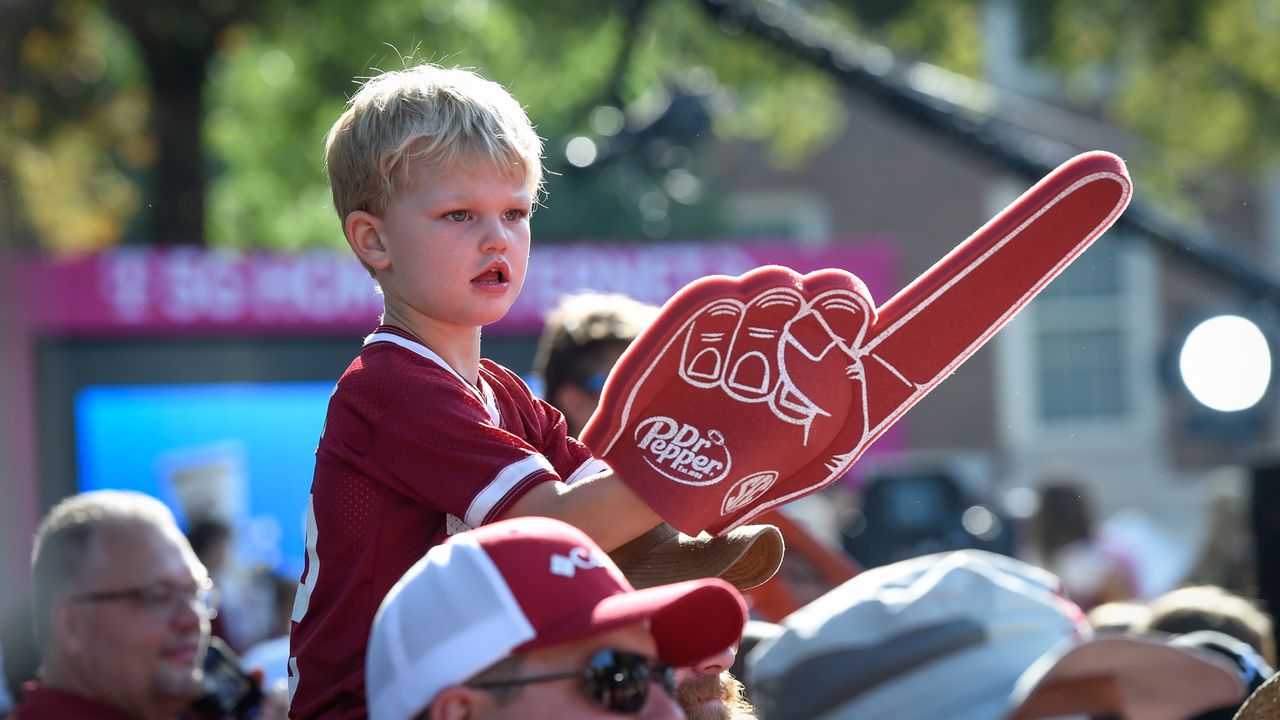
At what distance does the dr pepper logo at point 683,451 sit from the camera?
1754 mm

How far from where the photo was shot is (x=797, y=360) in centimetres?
179

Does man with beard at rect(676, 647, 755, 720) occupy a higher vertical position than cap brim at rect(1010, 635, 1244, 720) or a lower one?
higher

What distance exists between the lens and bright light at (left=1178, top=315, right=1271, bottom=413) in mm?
7145

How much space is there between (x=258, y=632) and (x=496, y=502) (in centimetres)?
466

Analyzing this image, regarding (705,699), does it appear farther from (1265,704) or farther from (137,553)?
(137,553)

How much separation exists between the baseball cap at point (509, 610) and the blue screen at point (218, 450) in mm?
5406

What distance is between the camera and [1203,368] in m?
7.34

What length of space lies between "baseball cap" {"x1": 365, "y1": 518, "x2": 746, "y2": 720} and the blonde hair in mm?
492

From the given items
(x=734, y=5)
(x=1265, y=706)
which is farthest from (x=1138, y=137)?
(x=1265, y=706)

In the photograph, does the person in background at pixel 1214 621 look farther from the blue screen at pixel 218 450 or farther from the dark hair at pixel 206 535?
the blue screen at pixel 218 450

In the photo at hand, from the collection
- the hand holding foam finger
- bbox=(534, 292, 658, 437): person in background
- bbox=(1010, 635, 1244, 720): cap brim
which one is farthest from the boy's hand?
bbox=(534, 292, 658, 437): person in background

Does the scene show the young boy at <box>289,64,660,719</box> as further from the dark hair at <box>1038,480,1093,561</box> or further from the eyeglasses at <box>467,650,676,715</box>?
the dark hair at <box>1038,480,1093,561</box>

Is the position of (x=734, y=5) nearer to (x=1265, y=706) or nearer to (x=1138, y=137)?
(x=1265, y=706)

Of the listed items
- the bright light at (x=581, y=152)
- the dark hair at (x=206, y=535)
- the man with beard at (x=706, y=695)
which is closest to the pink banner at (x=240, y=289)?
the bright light at (x=581, y=152)
